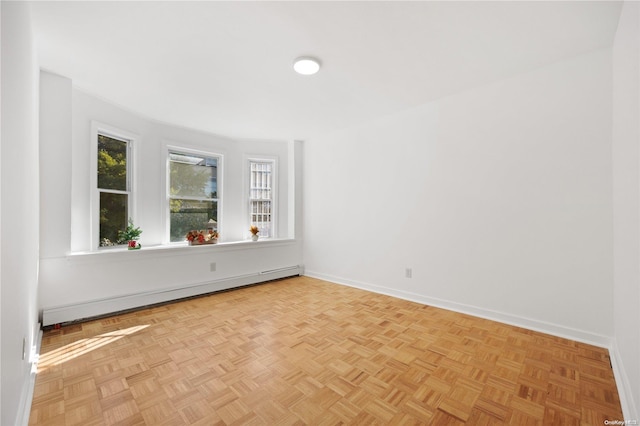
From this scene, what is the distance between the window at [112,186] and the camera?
3.42 metres

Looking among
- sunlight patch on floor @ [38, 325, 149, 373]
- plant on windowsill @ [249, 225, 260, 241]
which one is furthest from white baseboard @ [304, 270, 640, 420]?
sunlight patch on floor @ [38, 325, 149, 373]

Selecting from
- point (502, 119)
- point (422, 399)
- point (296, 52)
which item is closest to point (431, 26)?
point (296, 52)

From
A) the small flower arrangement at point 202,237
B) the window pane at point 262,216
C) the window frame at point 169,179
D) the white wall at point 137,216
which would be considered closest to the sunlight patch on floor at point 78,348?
the white wall at point 137,216

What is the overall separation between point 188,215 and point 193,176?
641 mm

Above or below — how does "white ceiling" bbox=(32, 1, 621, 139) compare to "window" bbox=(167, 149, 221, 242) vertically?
above

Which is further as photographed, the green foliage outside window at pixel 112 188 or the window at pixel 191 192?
the window at pixel 191 192

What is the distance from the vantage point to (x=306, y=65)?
2.54 metres

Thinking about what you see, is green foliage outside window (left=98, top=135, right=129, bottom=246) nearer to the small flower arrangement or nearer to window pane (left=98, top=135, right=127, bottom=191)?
window pane (left=98, top=135, right=127, bottom=191)

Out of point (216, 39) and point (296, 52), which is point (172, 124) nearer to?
point (216, 39)

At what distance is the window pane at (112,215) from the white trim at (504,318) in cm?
341

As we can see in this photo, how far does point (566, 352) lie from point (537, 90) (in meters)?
2.41

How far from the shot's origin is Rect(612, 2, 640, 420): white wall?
1.51 m

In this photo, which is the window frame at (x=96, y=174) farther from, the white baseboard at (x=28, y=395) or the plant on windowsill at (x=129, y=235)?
the white baseboard at (x=28, y=395)

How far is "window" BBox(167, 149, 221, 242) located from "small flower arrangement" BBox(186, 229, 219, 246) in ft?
0.65
